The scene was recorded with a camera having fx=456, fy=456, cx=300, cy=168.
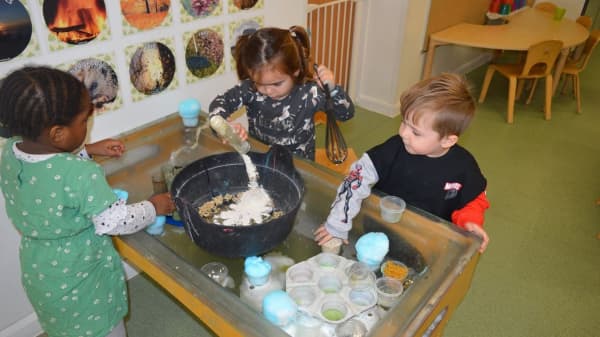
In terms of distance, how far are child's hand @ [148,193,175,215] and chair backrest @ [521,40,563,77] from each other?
2858 millimetres

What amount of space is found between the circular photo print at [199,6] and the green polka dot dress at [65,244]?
828 mm

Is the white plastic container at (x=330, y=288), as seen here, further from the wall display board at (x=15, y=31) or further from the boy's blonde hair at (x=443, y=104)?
the wall display board at (x=15, y=31)

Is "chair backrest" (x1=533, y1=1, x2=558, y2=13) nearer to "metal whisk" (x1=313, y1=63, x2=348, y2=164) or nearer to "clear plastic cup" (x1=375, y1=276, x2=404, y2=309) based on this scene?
"metal whisk" (x1=313, y1=63, x2=348, y2=164)

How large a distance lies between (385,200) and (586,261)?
57.9 inches

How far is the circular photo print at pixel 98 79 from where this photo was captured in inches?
55.0

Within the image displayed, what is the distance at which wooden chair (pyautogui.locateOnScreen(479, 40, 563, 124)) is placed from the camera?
3.14 metres

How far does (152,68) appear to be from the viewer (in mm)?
1596

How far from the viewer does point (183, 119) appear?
1.62 metres

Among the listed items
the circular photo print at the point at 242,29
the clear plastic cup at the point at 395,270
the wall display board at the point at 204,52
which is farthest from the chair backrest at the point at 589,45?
the clear plastic cup at the point at 395,270

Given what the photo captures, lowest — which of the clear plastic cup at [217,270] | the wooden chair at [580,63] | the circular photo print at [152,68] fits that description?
the wooden chair at [580,63]

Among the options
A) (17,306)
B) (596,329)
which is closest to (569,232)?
(596,329)

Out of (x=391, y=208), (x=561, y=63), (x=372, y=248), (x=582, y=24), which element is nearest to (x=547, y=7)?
(x=582, y=24)

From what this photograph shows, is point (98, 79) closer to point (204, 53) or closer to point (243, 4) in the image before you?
point (204, 53)

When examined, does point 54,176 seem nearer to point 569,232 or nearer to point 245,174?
point 245,174
